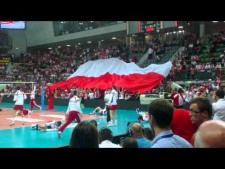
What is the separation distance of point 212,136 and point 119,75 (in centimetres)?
1741

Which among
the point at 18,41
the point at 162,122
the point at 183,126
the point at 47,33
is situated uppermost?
the point at 47,33

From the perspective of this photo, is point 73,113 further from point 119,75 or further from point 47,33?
point 47,33

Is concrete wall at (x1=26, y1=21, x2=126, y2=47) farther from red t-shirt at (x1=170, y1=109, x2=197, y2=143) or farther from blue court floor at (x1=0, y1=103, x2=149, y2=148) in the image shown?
red t-shirt at (x1=170, y1=109, x2=197, y2=143)

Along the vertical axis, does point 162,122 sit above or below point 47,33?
below

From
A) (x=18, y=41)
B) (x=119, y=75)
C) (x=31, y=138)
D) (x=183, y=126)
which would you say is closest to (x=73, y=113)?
(x=31, y=138)

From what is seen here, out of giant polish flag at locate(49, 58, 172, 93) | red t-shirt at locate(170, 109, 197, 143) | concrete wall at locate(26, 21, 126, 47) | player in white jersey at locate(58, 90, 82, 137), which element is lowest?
player in white jersey at locate(58, 90, 82, 137)

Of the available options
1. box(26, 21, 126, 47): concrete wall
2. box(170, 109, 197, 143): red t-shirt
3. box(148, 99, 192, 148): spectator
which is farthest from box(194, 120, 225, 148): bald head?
box(26, 21, 126, 47): concrete wall

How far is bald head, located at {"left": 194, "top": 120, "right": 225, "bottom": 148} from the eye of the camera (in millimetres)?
2168

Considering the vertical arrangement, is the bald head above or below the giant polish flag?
below

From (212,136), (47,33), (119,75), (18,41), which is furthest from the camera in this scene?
(18,41)

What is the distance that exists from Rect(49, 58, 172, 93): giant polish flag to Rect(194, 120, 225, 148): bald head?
14205mm

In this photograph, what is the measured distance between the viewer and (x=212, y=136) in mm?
2176
